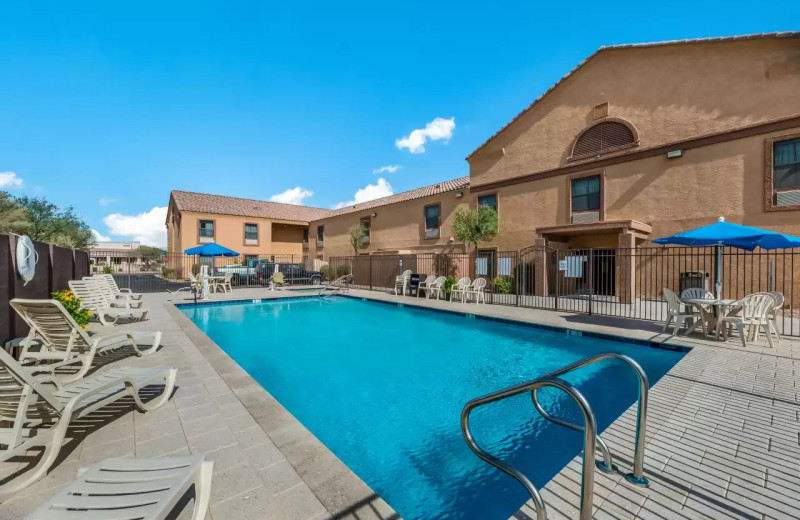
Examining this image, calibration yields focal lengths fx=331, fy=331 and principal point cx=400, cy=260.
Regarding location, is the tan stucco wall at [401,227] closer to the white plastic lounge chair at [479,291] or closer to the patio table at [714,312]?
the white plastic lounge chair at [479,291]


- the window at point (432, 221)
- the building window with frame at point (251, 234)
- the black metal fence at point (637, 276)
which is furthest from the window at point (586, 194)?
the building window with frame at point (251, 234)

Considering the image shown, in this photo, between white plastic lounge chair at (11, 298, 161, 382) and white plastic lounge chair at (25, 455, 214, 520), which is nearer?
white plastic lounge chair at (25, 455, 214, 520)

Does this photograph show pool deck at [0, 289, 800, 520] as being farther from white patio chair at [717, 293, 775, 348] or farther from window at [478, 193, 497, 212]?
window at [478, 193, 497, 212]

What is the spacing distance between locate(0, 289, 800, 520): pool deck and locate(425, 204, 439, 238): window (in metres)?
16.0

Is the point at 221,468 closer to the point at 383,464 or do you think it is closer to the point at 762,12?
the point at 383,464

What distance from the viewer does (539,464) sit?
131 inches

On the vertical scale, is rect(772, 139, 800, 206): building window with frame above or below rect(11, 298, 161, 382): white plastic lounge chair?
above

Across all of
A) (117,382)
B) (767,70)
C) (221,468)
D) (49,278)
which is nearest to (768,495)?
(221,468)

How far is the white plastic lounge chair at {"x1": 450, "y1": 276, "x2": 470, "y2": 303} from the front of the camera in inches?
528

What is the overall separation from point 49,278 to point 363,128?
50.5ft

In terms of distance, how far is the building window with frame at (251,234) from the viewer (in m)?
27.7

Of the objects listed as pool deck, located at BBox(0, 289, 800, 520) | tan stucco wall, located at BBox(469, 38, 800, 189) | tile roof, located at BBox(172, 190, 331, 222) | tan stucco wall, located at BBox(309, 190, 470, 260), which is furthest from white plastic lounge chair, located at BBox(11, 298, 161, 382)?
tile roof, located at BBox(172, 190, 331, 222)

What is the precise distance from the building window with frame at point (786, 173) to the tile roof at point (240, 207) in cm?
2929

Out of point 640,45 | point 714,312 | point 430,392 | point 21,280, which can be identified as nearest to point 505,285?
point 714,312
